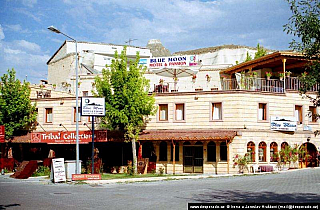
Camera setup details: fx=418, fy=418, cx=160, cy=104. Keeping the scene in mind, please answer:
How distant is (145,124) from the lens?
35062 mm

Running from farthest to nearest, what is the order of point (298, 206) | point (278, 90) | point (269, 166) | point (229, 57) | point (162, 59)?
point (229, 57)
point (162, 59)
point (278, 90)
point (269, 166)
point (298, 206)

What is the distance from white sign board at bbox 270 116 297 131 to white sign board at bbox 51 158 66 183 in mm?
16418

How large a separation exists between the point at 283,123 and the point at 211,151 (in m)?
6.19

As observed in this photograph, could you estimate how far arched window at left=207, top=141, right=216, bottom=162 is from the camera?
3272cm

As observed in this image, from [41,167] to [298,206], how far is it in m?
24.6

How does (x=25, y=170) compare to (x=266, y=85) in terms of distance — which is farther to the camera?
(x=266, y=85)

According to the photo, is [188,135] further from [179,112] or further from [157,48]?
[157,48]

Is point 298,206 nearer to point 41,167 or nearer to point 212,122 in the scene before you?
point 212,122

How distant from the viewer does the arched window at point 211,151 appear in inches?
1288

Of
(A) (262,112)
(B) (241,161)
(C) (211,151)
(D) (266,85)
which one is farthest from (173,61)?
(B) (241,161)

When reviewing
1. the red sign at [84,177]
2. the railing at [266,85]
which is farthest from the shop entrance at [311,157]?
the red sign at [84,177]

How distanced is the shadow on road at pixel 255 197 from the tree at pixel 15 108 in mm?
23493

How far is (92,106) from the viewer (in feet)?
95.5

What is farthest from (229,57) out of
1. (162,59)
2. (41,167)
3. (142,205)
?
(142,205)
